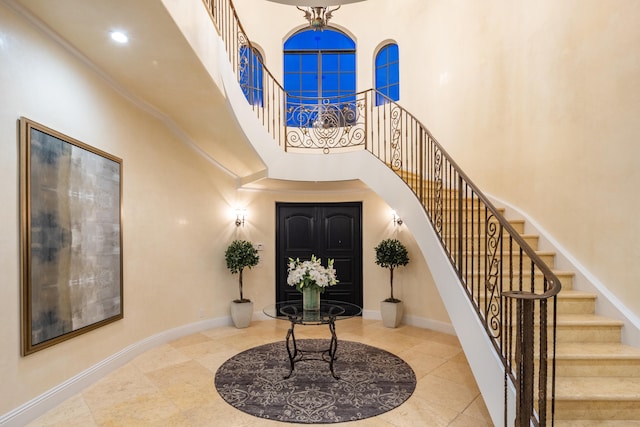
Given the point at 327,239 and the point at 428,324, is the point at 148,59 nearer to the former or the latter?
the point at 327,239

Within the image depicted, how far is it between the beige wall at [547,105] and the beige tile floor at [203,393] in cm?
175

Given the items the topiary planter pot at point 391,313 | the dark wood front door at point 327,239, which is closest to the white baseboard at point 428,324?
the topiary planter pot at point 391,313

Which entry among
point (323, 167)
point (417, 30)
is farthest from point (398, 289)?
point (417, 30)

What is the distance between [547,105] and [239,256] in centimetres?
461

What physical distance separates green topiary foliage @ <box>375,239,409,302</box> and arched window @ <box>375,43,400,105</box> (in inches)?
118

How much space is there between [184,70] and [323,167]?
8.75 ft

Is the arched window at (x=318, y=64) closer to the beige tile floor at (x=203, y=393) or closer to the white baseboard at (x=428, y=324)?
the white baseboard at (x=428, y=324)

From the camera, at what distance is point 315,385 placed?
141 inches

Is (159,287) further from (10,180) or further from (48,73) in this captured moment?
(48,73)

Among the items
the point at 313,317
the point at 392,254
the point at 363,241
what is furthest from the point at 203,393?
the point at 363,241

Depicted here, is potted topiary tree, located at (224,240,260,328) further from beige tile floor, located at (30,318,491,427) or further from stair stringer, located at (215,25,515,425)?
stair stringer, located at (215,25,515,425)

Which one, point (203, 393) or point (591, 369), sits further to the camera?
point (203, 393)

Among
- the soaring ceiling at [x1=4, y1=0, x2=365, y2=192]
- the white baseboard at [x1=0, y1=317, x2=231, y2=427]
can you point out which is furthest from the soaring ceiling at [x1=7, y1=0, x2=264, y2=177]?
the white baseboard at [x1=0, y1=317, x2=231, y2=427]

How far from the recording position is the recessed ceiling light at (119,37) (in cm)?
284
